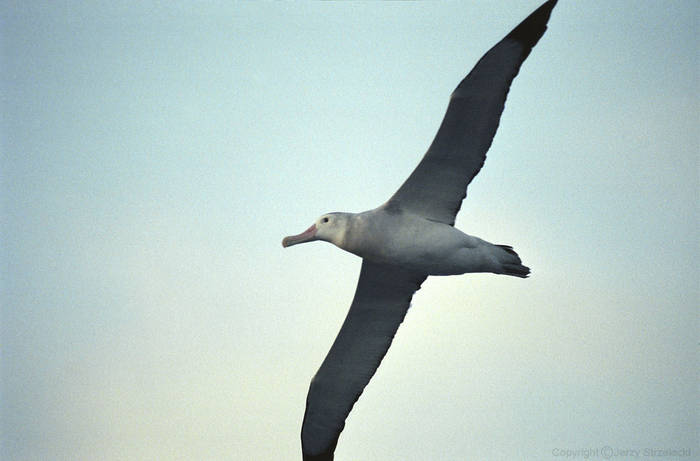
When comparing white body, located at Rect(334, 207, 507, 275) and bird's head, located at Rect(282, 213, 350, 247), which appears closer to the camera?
white body, located at Rect(334, 207, 507, 275)

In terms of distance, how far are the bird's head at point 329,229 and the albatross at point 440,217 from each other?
0.5 inches

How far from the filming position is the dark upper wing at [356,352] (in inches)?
417

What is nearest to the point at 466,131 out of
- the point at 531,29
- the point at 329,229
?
the point at 531,29

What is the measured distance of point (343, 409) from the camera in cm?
1151

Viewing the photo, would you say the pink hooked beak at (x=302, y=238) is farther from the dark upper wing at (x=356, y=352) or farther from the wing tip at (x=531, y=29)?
the wing tip at (x=531, y=29)

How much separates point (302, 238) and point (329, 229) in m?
0.43

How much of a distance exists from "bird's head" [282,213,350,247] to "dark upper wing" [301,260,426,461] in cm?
80

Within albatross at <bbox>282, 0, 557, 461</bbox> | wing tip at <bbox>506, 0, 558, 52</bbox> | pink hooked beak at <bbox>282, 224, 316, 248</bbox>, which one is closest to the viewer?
wing tip at <bbox>506, 0, 558, 52</bbox>

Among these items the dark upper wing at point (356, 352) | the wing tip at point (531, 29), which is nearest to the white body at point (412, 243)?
the dark upper wing at point (356, 352)

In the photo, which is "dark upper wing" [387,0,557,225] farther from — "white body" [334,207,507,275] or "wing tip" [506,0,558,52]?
"white body" [334,207,507,275]

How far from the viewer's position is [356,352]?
11.2 metres

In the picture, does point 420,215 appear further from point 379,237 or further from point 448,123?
point 448,123

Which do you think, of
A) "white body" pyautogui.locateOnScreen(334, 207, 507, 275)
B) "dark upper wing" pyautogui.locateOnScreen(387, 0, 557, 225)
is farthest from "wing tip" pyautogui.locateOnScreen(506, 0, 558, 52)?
"white body" pyautogui.locateOnScreen(334, 207, 507, 275)

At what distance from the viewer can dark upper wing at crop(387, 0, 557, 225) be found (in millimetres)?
8852
